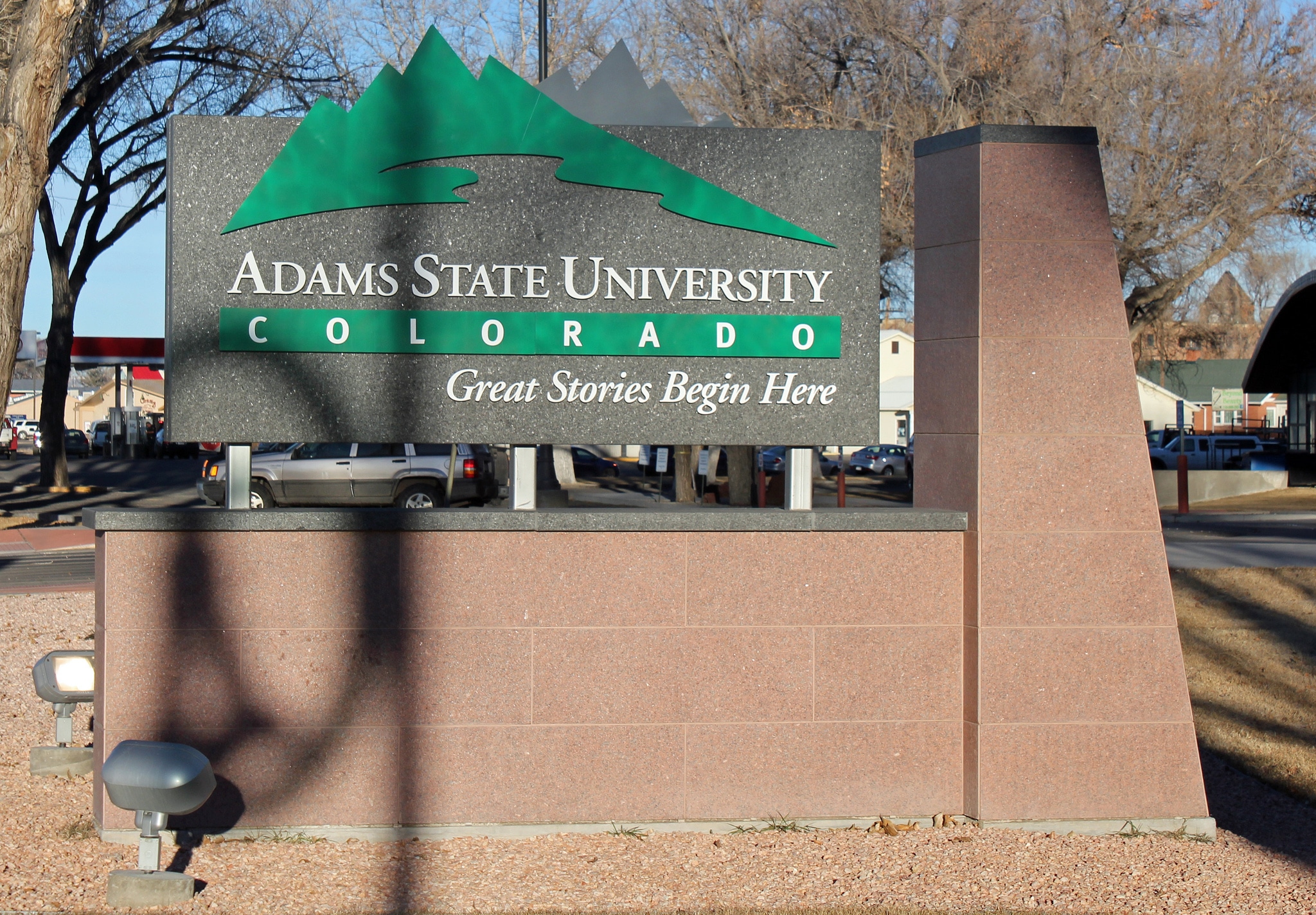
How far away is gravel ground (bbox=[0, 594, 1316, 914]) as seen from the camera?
4570mm

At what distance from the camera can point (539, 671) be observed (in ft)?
17.5

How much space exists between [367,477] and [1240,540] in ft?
45.2

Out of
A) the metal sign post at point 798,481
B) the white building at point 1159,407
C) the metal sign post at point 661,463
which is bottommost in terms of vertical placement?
the metal sign post at point 798,481

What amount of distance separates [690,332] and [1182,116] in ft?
67.2

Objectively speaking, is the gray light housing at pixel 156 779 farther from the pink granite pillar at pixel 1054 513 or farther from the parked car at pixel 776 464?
the parked car at pixel 776 464

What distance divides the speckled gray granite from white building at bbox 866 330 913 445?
52407mm

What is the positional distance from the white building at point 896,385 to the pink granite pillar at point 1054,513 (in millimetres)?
52255

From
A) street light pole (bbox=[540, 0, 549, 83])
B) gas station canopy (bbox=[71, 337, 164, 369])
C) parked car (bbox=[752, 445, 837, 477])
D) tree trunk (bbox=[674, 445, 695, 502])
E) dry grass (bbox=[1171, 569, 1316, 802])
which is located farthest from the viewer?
gas station canopy (bbox=[71, 337, 164, 369])

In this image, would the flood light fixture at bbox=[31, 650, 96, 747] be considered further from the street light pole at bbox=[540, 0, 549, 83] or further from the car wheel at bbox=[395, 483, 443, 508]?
the car wheel at bbox=[395, 483, 443, 508]

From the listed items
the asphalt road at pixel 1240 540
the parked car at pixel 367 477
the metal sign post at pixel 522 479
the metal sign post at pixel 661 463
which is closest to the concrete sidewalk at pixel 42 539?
the parked car at pixel 367 477

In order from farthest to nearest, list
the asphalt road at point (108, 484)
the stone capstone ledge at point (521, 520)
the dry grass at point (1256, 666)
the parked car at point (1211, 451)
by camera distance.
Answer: the parked car at point (1211, 451)
the asphalt road at point (108, 484)
the dry grass at point (1256, 666)
the stone capstone ledge at point (521, 520)

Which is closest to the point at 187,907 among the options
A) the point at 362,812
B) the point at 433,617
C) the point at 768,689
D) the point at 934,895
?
the point at 362,812

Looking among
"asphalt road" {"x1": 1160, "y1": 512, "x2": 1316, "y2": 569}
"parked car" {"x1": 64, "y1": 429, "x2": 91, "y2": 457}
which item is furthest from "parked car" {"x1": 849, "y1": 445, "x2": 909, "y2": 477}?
"parked car" {"x1": 64, "y1": 429, "x2": 91, "y2": 457}

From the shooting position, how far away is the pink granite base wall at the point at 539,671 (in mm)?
5199
